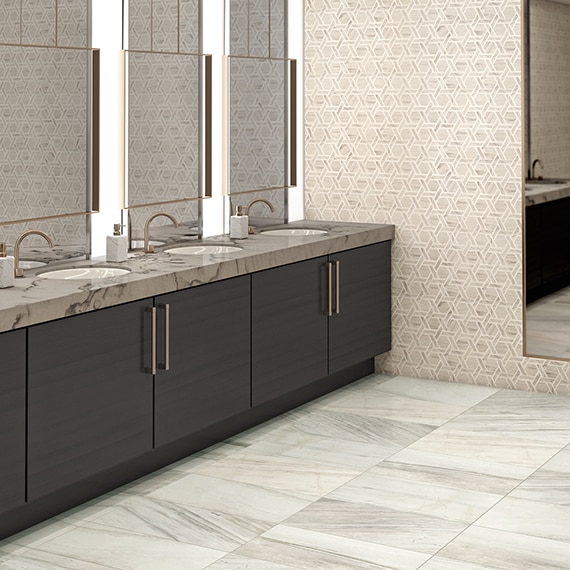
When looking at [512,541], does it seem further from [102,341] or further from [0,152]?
[0,152]

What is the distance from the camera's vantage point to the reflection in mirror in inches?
154

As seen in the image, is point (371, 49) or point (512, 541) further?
point (371, 49)

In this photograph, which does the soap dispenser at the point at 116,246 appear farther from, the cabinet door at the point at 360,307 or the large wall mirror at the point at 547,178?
the large wall mirror at the point at 547,178

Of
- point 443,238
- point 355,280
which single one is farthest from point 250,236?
point 443,238

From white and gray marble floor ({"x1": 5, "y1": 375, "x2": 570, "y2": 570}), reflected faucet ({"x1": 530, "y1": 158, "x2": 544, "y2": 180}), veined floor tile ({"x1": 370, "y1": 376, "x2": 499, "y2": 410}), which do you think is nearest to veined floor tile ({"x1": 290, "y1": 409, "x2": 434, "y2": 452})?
white and gray marble floor ({"x1": 5, "y1": 375, "x2": 570, "y2": 570})

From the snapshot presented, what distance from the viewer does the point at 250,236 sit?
507cm

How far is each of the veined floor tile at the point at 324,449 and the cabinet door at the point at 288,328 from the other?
0.20m

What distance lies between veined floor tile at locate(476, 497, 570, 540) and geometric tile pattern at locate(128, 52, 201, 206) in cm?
200

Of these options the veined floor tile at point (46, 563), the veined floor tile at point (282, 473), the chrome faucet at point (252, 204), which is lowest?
the veined floor tile at point (46, 563)

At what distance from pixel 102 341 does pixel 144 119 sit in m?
1.34

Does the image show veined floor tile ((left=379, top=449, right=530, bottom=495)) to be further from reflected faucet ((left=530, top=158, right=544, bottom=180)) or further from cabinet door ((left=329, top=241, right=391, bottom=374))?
reflected faucet ((left=530, top=158, right=544, bottom=180))

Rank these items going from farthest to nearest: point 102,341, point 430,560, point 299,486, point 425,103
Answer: point 425,103, point 299,486, point 102,341, point 430,560

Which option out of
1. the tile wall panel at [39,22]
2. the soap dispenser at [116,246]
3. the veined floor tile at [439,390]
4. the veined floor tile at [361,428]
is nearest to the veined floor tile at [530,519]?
the veined floor tile at [361,428]

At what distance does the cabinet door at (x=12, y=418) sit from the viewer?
3.16 meters
